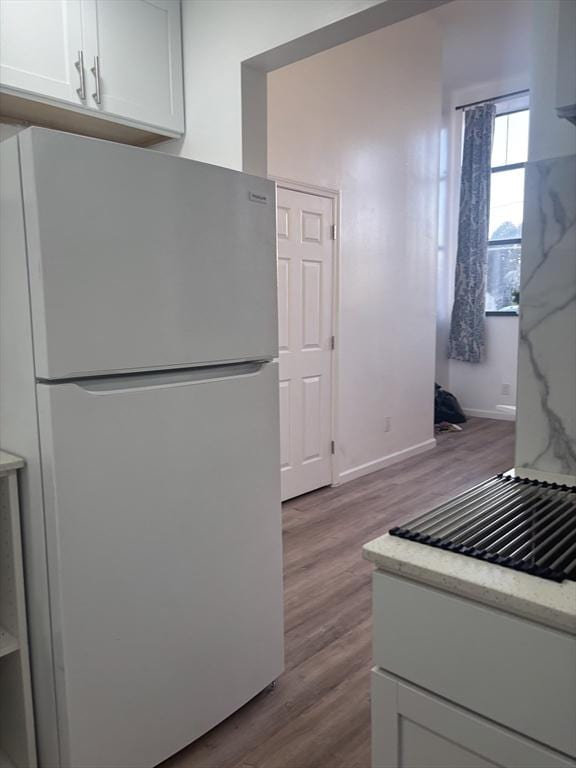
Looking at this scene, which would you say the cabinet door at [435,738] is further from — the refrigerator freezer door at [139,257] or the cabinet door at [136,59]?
the cabinet door at [136,59]

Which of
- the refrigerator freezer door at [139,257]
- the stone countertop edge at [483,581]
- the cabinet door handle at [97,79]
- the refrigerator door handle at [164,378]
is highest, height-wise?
the cabinet door handle at [97,79]

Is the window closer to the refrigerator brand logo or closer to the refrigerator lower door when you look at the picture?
the refrigerator brand logo

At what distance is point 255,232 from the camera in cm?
176

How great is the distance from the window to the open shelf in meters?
5.77

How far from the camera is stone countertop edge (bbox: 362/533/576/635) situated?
818 millimetres

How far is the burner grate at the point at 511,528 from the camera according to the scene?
945mm

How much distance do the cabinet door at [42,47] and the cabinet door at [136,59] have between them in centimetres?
5

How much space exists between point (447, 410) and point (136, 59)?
5.01 m

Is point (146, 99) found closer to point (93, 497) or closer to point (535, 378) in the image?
point (93, 497)

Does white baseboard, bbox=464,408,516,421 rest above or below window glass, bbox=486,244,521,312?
below

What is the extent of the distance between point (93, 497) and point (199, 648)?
1.97ft

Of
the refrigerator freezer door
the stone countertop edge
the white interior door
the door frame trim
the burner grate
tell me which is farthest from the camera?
the door frame trim

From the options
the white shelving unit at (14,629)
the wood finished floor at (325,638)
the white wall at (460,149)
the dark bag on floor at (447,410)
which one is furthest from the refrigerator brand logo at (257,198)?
the dark bag on floor at (447,410)

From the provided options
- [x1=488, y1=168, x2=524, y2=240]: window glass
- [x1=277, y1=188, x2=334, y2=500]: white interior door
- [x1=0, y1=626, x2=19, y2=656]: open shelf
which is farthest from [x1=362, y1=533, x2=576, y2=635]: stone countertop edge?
[x1=488, y1=168, x2=524, y2=240]: window glass
